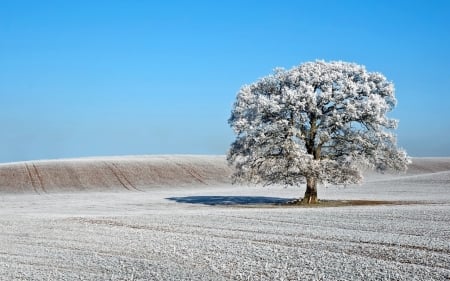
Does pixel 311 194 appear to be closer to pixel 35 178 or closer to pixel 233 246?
pixel 233 246

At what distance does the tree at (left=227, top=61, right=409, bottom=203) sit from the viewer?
137 ft

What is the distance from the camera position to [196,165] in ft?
297

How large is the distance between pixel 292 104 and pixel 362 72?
6.54 metres

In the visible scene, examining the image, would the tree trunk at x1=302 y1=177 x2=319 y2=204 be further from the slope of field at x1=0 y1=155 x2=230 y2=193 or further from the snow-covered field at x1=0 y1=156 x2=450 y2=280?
the slope of field at x1=0 y1=155 x2=230 y2=193

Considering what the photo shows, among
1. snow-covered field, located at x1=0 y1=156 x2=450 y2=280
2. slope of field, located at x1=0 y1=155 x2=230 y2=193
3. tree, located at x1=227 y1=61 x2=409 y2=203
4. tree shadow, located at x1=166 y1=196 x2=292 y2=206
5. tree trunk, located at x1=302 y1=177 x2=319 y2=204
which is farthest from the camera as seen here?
slope of field, located at x1=0 y1=155 x2=230 y2=193

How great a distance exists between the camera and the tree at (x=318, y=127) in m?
41.8

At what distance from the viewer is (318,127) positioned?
43.5m

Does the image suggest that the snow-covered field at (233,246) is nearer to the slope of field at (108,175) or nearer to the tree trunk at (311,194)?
the tree trunk at (311,194)

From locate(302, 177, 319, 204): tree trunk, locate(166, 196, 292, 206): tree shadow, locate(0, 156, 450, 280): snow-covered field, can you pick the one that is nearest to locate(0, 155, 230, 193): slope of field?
locate(166, 196, 292, 206): tree shadow

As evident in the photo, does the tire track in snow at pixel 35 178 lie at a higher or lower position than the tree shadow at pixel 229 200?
higher

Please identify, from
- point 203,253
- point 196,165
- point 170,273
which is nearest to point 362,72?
point 203,253

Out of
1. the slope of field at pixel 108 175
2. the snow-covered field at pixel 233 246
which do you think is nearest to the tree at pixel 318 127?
the snow-covered field at pixel 233 246

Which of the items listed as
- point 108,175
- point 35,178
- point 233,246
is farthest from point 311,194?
point 35,178

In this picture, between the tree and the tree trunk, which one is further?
the tree trunk
